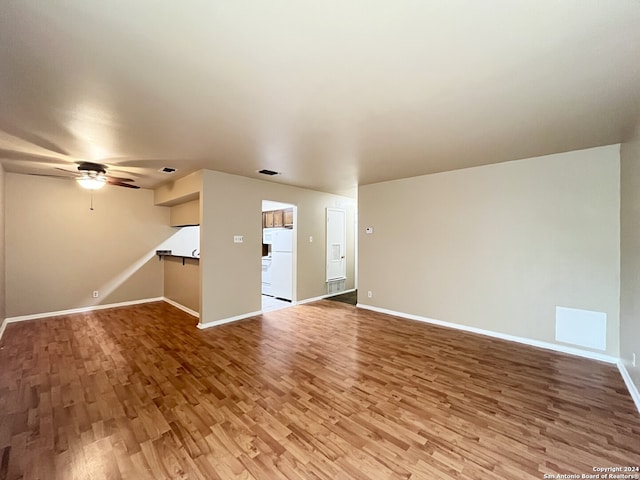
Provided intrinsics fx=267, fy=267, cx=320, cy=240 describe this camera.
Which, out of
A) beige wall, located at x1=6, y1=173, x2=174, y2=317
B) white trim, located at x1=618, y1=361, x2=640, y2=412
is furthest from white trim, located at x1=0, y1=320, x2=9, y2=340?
white trim, located at x1=618, y1=361, x2=640, y2=412

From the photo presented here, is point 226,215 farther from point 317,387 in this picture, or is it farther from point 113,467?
point 113,467

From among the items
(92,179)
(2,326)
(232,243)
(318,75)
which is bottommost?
(2,326)

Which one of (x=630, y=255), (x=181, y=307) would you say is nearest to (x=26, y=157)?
(x=181, y=307)

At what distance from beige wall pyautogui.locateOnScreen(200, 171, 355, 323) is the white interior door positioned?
2.48 feet

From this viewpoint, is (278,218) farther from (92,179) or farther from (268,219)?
(92,179)

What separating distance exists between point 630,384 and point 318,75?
3.97 meters

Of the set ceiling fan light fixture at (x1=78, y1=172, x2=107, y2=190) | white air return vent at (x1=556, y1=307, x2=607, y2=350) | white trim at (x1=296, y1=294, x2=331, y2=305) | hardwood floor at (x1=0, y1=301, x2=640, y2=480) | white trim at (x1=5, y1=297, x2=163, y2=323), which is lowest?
hardwood floor at (x1=0, y1=301, x2=640, y2=480)

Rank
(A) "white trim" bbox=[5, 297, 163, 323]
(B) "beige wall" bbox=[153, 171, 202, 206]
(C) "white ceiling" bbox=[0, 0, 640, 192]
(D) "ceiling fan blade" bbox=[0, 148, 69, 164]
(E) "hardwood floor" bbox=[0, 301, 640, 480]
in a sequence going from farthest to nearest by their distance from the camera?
1. (A) "white trim" bbox=[5, 297, 163, 323]
2. (B) "beige wall" bbox=[153, 171, 202, 206]
3. (D) "ceiling fan blade" bbox=[0, 148, 69, 164]
4. (E) "hardwood floor" bbox=[0, 301, 640, 480]
5. (C) "white ceiling" bbox=[0, 0, 640, 192]

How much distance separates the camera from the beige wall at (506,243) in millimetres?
3242

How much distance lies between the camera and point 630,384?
2.56 metres

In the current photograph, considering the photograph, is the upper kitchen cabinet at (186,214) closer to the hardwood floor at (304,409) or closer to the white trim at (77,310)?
the white trim at (77,310)

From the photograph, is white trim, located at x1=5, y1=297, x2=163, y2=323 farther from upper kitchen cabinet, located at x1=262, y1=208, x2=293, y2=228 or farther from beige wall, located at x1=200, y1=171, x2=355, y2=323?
upper kitchen cabinet, located at x1=262, y1=208, x2=293, y2=228

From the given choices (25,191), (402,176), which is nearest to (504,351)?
(402,176)

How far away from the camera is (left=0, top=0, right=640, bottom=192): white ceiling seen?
1319 mm
